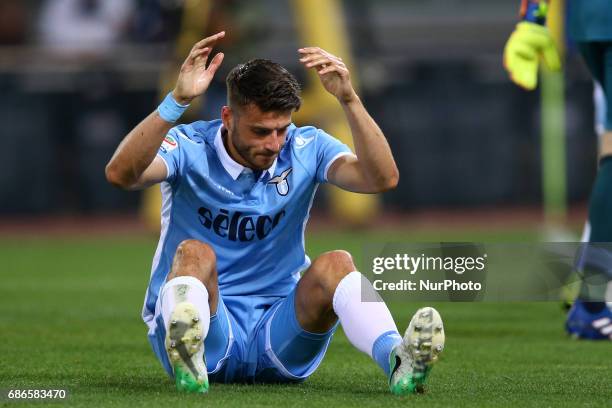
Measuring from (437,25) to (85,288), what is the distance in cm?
1300

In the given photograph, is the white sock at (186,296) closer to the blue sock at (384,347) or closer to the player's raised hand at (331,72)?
the blue sock at (384,347)

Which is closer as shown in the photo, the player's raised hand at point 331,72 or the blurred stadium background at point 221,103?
the player's raised hand at point 331,72

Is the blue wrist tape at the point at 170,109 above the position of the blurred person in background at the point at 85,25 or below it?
above

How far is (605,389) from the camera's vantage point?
164 inches

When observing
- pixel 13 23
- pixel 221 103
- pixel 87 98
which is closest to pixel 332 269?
pixel 221 103

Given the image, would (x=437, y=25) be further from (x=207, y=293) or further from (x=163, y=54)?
(x=207, y=293)

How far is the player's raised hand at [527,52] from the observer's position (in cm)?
555

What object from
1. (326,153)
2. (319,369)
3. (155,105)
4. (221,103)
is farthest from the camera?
(155,105)

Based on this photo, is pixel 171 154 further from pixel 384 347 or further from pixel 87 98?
pixel 87 98

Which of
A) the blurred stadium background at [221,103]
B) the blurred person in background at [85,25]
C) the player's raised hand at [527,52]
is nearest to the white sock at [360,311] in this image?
the player's raised hand at [527,52]

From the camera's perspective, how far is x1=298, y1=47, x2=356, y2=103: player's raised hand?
3984 millimetres

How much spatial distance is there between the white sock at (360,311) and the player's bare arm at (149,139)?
26.3 inches

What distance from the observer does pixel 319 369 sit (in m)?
4.78

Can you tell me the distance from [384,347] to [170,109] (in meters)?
0.93
